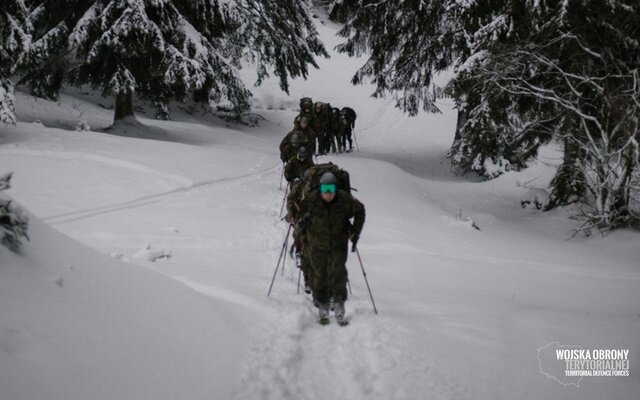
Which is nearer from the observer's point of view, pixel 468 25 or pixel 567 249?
pixel 567 249

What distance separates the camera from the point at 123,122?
47.7 feet

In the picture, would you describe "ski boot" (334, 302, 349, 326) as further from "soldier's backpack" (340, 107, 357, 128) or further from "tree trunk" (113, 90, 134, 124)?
"soldier's backpack" (340, 107, 357, 128)

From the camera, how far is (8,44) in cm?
1039

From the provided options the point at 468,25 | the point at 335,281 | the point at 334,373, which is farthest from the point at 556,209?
the point at 334,373

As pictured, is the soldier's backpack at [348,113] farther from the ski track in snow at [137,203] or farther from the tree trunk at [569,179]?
the tree trunk at [569,179]

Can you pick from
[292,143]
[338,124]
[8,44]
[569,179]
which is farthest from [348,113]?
[8,44]

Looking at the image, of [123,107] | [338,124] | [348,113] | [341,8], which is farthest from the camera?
[348,113]

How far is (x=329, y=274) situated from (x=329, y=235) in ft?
1.54

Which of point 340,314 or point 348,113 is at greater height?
point 348,113

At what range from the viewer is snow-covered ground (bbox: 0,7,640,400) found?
2.77 metres

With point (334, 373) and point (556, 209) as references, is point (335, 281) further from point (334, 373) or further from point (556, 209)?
point (556, 209)

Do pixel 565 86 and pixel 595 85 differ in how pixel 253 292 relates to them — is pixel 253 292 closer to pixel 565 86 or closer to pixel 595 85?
pixel 595 85

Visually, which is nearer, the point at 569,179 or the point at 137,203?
the point at 137,203

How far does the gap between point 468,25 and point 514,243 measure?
535 centimetres
